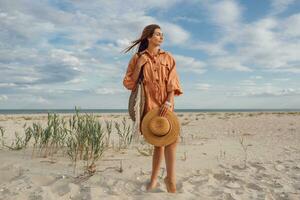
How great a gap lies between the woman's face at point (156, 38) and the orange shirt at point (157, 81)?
12 centimetres

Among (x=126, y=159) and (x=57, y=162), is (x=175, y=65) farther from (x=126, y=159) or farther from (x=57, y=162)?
(x=57, y=162)

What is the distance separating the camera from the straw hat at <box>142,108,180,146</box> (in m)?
4.09

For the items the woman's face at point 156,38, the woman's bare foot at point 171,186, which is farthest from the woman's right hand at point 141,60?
the woman's bare foot at point 171,186

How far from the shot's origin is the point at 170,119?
163 inches

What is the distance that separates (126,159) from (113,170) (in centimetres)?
81

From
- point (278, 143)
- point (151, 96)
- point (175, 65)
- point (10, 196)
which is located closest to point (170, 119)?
point (151, 96)

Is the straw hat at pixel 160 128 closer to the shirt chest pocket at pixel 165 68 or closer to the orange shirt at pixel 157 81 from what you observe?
the orange shirt at pixel 157 81

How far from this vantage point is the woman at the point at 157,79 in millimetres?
4180

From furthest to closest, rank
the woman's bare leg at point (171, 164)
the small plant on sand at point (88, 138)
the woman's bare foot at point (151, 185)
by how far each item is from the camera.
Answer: the small plant on sand at point (88, 138), the woman's bare foot at point (151, 185), the woman's bare leg at point (171, 164)

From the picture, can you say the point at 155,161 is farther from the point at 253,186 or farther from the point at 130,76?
the point at 253,186

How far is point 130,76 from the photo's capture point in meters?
4.32

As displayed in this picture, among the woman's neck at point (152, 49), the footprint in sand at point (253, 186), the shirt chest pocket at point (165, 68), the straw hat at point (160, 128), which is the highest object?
the woman's neck at point (152, 49)

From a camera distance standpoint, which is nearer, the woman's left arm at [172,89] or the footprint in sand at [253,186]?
the woman's left arm at [172,89]

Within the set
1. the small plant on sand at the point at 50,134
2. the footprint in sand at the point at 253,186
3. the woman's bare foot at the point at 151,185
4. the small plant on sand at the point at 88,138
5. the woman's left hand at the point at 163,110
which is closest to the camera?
the woman's left hand at the point at 163,110
